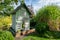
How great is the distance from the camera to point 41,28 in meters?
26.8

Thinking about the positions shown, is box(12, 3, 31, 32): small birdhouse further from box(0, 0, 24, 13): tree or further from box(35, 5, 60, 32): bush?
box(0, 0, 24, 13): tree

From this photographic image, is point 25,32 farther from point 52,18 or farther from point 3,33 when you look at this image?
point 3,33

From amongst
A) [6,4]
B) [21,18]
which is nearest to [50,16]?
[21,18]

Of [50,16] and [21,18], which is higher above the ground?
[50,16]

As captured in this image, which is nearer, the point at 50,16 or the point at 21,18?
the point at 21,18

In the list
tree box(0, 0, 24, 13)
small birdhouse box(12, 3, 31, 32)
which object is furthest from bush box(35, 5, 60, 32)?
tree box(0, 0, 24, 13)

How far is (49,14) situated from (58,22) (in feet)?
6.81

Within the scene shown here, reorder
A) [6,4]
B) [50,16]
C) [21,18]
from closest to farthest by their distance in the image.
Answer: [6,4]
[21,18]
[50,16]

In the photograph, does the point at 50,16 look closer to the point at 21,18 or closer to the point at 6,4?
the point at 21,18

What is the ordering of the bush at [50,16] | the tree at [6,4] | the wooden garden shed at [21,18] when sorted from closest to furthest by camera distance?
the tree at [6,4], the wooden garden shed at [21,18], the bush at [50,16]

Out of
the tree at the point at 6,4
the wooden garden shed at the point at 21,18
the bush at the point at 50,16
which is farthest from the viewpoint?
the bush at the point at 50,16

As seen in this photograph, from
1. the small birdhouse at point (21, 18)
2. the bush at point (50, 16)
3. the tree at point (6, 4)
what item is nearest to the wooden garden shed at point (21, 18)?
the small birdhouse at point (21, 18)

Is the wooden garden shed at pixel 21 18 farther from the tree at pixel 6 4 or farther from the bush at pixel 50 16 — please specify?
the tree at pixel 6 4

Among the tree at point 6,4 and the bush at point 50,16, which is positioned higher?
the tree at point 6,4
